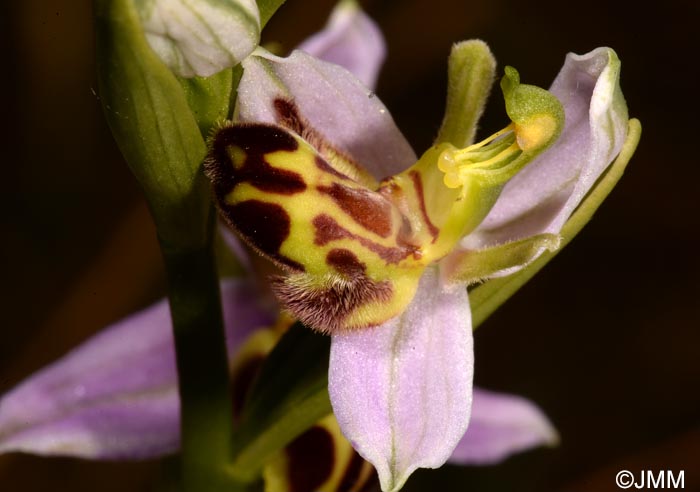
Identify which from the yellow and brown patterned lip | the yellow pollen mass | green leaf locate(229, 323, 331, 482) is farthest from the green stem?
the yellow pollen mass

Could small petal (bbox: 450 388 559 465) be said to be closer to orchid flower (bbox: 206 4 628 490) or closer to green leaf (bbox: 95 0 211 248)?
orchid flower (bbox: 206 4 628 490)

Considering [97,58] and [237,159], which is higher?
[97,58]

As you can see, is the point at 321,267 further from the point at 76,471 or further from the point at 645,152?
the point at 645,152

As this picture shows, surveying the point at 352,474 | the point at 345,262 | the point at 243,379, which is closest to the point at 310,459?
the point at 352,474

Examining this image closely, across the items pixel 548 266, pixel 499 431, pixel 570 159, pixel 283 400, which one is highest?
pixel 570 159

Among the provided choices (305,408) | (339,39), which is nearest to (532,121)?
(305,408)

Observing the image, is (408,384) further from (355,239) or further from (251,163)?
(251,163)
